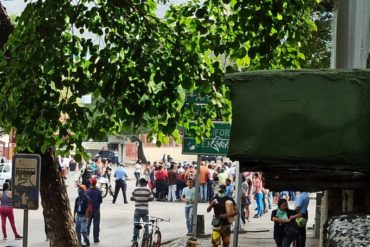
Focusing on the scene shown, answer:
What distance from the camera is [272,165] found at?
11.2 feet

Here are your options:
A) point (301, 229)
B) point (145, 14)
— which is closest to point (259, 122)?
point (145, 14)

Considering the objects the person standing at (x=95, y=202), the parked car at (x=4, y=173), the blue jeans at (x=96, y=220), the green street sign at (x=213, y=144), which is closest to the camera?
the green street sign at (x=213, y=144)

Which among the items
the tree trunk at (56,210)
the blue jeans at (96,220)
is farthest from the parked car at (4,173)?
the tree trunk at (56,210)

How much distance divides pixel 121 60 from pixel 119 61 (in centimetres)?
8

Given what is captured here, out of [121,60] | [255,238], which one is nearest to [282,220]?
[255,238]

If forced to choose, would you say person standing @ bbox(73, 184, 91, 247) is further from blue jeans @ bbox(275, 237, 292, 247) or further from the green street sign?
blue jeans @ bbox(275, 237, 292, 247)

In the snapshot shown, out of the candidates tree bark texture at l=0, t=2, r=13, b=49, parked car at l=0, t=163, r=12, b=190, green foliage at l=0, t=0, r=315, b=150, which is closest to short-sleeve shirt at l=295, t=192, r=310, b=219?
green foliage at l=0, t=0, r=315, b=150

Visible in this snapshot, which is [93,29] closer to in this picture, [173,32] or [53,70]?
[53,70]

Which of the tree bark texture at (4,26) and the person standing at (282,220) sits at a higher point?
the tree bark texture at (4,26)

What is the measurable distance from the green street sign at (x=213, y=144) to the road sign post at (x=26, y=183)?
4014 millimetres

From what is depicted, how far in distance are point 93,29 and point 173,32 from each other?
139 centimetres

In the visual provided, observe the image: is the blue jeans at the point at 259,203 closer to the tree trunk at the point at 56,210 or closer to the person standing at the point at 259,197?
the person standing at the point at 259,197

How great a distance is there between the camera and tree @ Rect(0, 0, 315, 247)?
27.1ft

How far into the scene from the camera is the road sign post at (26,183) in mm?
9312
